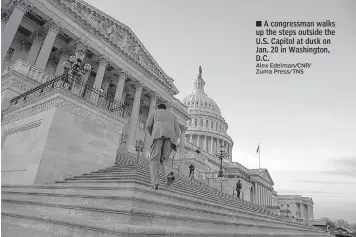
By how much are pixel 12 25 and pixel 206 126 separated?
76.2 meters

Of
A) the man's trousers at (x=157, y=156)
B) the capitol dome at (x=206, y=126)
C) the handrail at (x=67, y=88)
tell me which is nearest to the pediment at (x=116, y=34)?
the handrail at (x=67, y=88)

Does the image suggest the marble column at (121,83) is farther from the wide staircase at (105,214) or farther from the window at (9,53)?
the wide staircase at (105,214)

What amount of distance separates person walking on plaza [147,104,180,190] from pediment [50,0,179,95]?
21.7 m

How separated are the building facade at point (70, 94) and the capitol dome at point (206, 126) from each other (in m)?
30.6

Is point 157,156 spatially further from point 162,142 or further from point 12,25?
point 12,25

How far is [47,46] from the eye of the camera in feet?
67.8

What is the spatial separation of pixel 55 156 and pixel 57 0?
19.0 meters

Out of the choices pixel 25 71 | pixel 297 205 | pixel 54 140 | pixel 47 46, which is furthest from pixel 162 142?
pixel 297 205

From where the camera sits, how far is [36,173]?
815cm

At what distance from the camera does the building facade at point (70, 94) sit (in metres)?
9.09

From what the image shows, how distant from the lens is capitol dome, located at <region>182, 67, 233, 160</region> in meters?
85.1

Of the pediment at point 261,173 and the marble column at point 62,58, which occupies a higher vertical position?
the marble column at point 62,58

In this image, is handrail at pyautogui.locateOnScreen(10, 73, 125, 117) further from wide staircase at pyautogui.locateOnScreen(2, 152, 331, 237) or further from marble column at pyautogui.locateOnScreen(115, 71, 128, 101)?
marble column at pyautogui.locateOnScreen(115, 71, 128, 101)

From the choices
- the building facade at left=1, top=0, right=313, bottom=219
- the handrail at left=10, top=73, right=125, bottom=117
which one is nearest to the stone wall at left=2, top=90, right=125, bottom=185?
the building facade at left=1, top=0, right=313, bottom=219
